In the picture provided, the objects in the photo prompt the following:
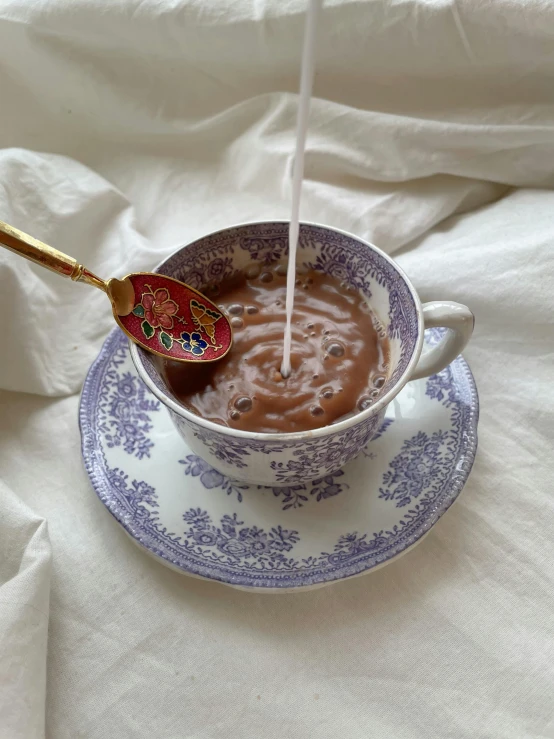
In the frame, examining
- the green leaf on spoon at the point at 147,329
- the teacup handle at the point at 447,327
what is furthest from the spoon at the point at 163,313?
the teacup handle at the point at 447,327

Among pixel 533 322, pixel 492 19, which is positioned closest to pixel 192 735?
pixel 533 322

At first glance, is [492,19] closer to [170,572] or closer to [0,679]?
[170,572]

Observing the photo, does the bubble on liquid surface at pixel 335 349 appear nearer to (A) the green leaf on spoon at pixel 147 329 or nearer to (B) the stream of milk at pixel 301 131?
(B) the stream of milk at pixel 301 131

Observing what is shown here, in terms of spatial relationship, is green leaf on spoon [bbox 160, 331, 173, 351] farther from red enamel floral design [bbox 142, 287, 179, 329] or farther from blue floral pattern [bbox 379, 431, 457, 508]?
blue floral pattern [bbox 379, 431, 457, 508]

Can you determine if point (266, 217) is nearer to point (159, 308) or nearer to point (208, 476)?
point (159, 308)

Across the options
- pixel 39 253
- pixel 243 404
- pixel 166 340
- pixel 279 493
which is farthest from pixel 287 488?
pixel 39 253

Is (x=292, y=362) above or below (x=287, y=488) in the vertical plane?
above
